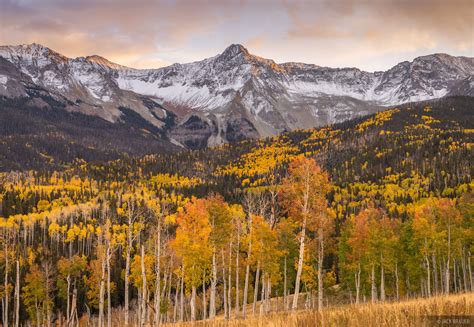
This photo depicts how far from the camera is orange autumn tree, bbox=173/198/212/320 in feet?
144

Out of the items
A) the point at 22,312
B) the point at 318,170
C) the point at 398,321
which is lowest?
the point at 22,312

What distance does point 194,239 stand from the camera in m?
44.6

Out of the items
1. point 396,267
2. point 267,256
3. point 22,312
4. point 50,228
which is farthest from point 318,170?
point 50,228

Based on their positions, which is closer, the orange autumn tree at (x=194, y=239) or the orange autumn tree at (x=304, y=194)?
the orange autumn tree at (x=304, y=194)

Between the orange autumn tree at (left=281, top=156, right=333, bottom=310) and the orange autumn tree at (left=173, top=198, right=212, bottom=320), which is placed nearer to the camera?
the orange autumn tree at (left=281, top=156, right=333, bottom=310)

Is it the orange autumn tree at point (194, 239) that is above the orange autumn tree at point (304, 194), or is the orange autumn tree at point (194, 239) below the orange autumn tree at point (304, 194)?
below

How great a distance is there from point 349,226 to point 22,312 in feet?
220

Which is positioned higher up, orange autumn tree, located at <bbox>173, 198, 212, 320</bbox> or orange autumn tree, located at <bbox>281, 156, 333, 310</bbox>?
orange autumn tree, located at <bbox>281, 156, 333, 310</bbox>

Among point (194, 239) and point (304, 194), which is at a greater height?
point (304, 194)

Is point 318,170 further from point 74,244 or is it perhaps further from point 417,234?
point 74,244

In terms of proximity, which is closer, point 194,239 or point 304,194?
point 304,194

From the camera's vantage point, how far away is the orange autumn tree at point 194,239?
43869 millimetres

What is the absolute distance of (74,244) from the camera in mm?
159250

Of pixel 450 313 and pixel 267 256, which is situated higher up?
pixel 450 313
